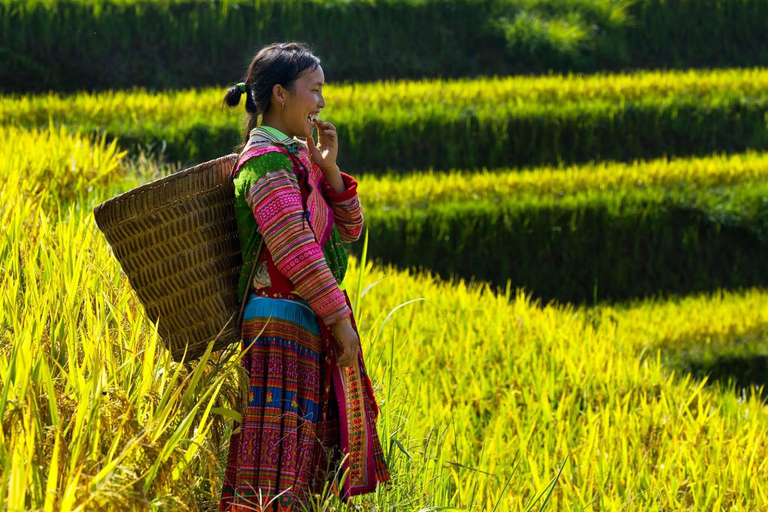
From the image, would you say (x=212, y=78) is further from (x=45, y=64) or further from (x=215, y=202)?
(x=215, y=202)

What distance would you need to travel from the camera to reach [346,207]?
204 cm

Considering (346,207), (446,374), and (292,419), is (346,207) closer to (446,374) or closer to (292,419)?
(292,419)

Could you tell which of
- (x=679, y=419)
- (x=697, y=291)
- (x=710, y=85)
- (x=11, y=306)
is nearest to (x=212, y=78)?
(x=710, y=85)

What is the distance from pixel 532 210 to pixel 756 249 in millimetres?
1514

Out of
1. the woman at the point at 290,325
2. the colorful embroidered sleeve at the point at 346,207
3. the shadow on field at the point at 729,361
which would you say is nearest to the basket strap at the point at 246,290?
the woman at the point at 290,325

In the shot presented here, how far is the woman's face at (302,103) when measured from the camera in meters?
1.89

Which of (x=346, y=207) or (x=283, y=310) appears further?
(x=346, y=207)

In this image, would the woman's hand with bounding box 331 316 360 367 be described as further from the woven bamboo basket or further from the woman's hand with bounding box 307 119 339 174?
the woman's hand with bounding box 307 119 339 174

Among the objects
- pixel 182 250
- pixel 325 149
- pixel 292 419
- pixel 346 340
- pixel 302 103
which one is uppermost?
pixel 302 103

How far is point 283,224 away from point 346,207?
294mm

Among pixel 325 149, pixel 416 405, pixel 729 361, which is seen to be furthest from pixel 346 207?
pixel 729 361

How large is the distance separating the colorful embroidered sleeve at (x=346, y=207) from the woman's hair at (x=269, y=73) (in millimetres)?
218

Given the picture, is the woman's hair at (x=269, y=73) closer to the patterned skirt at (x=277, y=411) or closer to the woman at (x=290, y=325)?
the woman at (x=290, y=325)

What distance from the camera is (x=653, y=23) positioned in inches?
440
